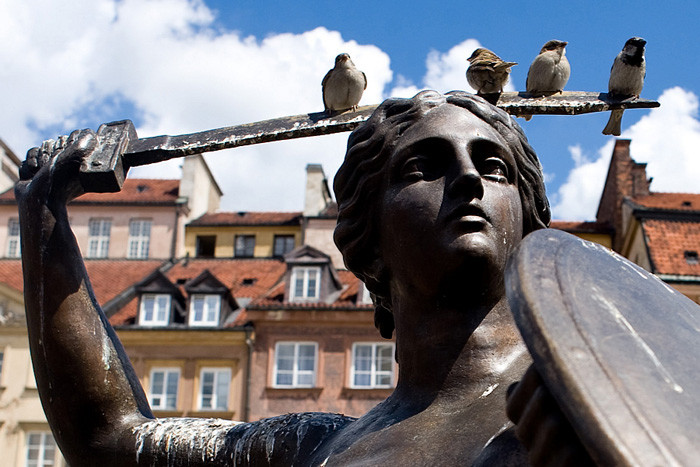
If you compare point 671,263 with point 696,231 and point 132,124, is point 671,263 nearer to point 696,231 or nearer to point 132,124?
point 696,231

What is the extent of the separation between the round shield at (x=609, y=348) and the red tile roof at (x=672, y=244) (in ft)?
98.2

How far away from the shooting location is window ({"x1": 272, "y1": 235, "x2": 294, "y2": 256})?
4531 cm

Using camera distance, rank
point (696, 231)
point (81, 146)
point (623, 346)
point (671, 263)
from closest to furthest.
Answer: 1. point (623, 346)
2. point (81, 146)
3. point (671, 263)
4. point (696, 231)

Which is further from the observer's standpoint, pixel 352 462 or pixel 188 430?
pixel 188 430

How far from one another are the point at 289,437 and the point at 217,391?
29721mm

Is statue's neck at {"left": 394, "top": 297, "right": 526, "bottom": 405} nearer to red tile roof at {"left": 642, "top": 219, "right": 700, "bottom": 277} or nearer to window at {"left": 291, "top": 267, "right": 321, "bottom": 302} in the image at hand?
red tile roof at {"left": 642, "top": 219, "right": 700, "bottom": 277}

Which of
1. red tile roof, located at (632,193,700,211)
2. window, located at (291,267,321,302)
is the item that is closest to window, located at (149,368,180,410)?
window, located at (291,267,321,302)

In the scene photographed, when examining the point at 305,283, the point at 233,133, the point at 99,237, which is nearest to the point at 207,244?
the point at 99,237

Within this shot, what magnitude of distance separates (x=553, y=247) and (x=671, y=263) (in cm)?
3104

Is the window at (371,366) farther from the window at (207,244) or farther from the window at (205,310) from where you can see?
the window at (207,244)

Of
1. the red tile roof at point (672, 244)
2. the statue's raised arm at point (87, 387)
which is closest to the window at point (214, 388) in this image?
the red tile roof at point (672, 244)

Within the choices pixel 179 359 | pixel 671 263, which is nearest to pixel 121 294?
pixel 179 359

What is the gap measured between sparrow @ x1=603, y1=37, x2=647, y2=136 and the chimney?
3629 cm

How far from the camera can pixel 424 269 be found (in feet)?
9.99
